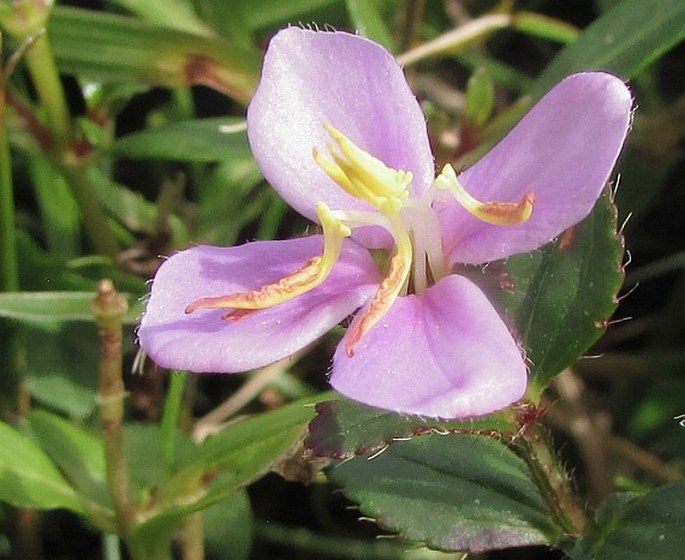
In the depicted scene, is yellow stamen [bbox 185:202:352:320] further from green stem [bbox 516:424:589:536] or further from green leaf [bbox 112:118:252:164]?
green leaf [bbox 112:118:252:164]

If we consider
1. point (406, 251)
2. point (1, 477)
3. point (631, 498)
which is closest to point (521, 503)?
point (631, 498)

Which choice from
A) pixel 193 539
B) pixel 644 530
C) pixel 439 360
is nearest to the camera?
pixel 439 360

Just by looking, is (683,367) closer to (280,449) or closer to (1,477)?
(280,449)

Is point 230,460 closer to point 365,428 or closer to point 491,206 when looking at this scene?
point 365,428

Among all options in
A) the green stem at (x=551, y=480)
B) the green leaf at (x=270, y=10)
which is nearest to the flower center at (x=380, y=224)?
the green stem at (x=551, y=480)

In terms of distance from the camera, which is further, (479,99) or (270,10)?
(270,10)

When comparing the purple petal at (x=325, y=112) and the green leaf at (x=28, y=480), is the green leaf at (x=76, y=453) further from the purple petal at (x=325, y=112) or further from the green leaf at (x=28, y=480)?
the purple petal at (x=325, y=112)

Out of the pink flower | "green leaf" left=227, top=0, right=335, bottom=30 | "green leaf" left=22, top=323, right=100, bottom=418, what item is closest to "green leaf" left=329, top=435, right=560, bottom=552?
the pink flower

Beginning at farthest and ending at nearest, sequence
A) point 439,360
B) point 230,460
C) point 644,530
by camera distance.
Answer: point 230,460 < point 644,530 < point 439,360

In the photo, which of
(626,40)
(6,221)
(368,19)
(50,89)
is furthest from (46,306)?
(626,40)
